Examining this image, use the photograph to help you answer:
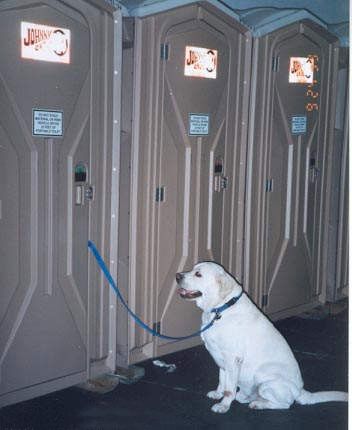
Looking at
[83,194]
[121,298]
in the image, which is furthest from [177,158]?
[121,298]

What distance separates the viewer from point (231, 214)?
Answer: 5.21m

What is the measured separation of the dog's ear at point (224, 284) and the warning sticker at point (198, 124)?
122 cm

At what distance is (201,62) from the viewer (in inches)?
185

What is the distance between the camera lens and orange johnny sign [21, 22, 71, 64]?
362cm

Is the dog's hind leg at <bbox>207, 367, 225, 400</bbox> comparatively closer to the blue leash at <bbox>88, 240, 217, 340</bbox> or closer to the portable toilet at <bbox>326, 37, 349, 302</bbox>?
the blue leash at <bbox>88, 240, 217, 340</bbox>

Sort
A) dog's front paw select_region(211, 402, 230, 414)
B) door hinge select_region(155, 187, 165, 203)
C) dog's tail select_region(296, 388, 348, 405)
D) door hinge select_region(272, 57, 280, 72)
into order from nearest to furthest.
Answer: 1. dog's tail select_region(296, 388, 348, 405)
2. dog's front paw select_region(211, 402, 230, 414)
3. door hinge select_region(155, 187, 165, 203)
4. door hinge select_region(272, 57, 280, 72)

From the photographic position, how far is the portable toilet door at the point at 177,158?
4.38m

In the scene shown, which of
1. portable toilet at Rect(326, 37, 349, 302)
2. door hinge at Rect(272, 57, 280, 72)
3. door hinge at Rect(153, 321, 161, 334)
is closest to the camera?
door hinge at Rect(153, 321, 161, 334)

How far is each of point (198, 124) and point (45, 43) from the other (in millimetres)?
1428

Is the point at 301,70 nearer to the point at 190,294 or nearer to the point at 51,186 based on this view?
the point at 190,294

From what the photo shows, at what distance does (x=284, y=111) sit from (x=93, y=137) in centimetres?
203

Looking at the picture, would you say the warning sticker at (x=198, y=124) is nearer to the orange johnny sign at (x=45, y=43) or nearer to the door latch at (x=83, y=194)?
the door latch at (x=83, y=194)

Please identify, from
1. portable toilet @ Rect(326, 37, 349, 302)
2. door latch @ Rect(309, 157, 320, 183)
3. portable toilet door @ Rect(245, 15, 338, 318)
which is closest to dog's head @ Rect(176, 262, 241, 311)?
portable toilet door @ Rect(245, 15, 338, 318)

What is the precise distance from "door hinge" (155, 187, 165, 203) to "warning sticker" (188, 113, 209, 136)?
48 cm
